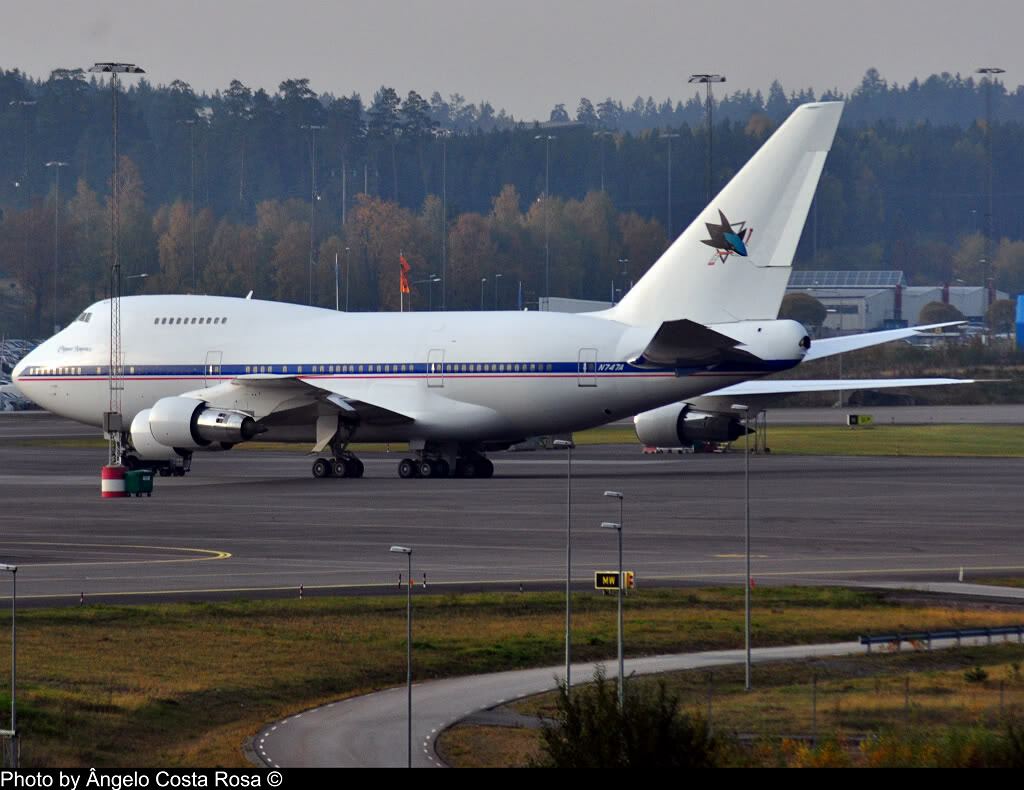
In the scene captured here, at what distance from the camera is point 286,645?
32.0 meters

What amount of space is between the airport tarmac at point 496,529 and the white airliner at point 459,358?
7.42ft

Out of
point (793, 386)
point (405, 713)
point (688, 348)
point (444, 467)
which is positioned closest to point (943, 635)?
point (405, 713)

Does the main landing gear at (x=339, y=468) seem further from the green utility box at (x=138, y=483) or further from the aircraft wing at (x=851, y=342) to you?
the aircraft wing at (x=851, y=342)

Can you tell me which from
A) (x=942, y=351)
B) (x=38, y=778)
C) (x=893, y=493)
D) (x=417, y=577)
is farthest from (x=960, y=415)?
(x=38, y=778)

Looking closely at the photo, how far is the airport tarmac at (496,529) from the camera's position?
131 ft

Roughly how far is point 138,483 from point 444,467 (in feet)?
41.9

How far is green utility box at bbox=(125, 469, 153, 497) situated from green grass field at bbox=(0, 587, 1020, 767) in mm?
25402

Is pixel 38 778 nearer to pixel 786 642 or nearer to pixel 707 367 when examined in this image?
pixel 786 642

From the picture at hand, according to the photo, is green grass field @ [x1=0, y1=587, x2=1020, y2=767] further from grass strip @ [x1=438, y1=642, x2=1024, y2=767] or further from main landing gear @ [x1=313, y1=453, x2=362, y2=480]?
main landing gear @ [x1=313, y1=453, x2=362, y2=480]

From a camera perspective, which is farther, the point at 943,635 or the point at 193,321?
the point at 193,321

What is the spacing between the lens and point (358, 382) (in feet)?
219

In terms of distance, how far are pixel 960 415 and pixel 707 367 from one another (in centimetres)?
6443

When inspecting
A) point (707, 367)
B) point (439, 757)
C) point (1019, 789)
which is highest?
point (707, 367)

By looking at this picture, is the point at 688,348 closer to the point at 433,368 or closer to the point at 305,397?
the point at 433,368
